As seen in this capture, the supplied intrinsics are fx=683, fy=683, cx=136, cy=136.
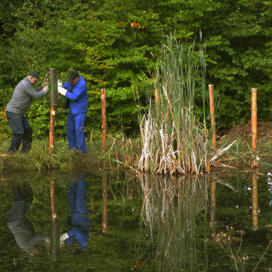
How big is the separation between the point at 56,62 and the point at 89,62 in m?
1.15

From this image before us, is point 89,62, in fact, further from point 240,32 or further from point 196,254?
point 196,254

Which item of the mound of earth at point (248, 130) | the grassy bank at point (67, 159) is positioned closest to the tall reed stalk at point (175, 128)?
the grassy bank at point (67, 159)

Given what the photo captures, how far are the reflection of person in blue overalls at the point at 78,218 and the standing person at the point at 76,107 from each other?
2062 millimetres

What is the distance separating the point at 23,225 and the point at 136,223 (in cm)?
129

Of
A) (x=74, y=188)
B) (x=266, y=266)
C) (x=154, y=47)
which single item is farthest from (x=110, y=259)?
(x=154, y=47)

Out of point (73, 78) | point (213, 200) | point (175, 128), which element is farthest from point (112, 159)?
point (213, 200)

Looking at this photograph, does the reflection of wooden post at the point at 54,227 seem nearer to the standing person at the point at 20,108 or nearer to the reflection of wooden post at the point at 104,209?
the reflection of wooden post at the point at 104,209

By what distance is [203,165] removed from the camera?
11492 mm

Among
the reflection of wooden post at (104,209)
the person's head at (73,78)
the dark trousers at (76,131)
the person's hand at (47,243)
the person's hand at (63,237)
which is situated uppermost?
the person's head at (73,78)

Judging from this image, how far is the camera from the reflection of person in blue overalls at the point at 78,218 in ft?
22.7

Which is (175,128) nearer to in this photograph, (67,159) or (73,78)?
(67,159)

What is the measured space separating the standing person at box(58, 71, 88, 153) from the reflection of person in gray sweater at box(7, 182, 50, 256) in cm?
294

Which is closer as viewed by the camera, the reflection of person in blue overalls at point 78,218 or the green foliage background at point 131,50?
the reflection of person in blue overalls at point 78,218

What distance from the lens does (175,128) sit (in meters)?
11.3
